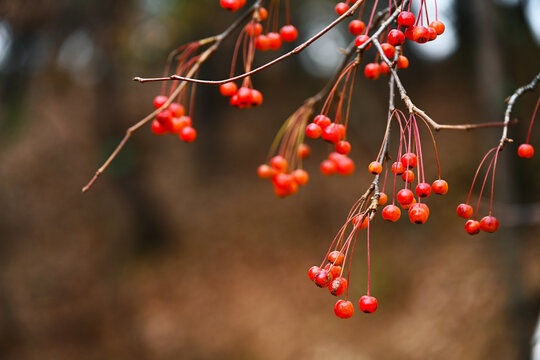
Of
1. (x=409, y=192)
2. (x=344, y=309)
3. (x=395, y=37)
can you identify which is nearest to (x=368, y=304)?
(x=344, y=309)

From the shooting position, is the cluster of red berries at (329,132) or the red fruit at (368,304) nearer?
the red fruit at (368,304)

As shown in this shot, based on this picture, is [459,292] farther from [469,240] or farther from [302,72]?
[302,72]

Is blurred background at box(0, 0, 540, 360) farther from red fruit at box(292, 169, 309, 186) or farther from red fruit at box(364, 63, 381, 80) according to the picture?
red fruit at box(364, 63, 381, 80)

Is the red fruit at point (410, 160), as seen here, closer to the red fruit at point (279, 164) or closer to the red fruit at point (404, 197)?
the red fruit at point (404, 197)

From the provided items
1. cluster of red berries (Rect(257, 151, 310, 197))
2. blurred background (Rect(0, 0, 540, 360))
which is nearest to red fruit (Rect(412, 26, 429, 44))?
cluster of red berries (Rect(257, 151, 310, 197))

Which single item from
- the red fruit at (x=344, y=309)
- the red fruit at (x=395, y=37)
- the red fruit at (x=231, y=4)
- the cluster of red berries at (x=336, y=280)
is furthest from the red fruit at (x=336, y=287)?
the red fruit at (x=231, y=4)

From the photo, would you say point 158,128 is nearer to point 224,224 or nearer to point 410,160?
point 410,160
